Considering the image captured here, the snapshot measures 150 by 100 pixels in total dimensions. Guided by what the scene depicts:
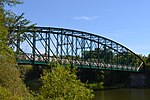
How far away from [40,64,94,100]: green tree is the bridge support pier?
91.3 meters

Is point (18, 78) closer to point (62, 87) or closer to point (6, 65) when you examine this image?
point (6, 65)

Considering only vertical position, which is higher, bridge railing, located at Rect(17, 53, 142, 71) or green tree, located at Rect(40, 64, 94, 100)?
bridge railing, located at Rect(17, 53, 142, 71)

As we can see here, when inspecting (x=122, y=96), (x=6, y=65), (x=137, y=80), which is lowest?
(x=122, y=96)

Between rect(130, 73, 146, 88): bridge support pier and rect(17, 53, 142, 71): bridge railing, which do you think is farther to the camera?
rect(130, 73, 146, 88): bridge support pier

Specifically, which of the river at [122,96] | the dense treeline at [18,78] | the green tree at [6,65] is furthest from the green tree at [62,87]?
the river at [122,96]

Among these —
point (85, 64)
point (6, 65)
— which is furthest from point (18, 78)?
point (85, 64)

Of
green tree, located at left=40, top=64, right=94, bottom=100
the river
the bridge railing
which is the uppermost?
the bridge railing

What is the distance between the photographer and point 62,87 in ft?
88.7

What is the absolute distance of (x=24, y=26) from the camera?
53.1ft

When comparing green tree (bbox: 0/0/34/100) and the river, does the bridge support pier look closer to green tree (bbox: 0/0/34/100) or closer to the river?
the river

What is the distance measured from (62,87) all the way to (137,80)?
3853 inches

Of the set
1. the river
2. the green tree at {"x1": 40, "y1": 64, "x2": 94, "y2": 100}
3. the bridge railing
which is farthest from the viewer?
the bridge railing

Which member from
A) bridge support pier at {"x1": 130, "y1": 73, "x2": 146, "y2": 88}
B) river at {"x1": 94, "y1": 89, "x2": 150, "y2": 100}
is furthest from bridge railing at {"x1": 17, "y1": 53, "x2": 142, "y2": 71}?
river at {"x1": 94, "y1": 89, "x2": 150, "y2": 100}

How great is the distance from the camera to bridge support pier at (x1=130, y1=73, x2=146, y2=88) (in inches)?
4680
